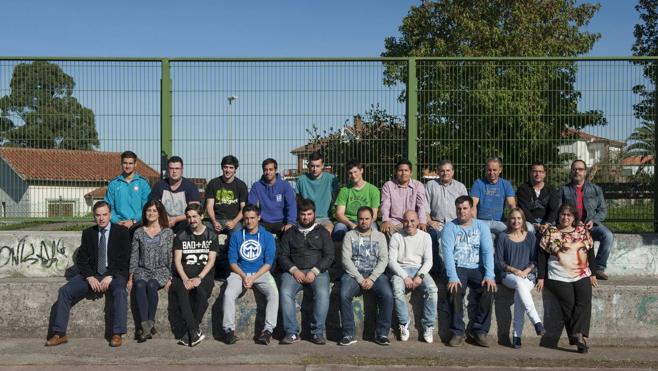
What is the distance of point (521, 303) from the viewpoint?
281 inches

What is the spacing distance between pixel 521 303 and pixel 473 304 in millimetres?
546

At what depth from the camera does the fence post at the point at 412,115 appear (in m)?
8.80

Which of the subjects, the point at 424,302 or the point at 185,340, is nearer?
the point at 185,340

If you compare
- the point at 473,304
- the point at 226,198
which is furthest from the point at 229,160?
the point at 473,304

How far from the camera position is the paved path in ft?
20.8

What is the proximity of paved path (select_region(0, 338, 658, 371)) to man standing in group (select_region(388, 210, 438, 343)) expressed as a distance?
272mm

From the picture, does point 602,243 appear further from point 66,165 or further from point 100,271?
point 66,165

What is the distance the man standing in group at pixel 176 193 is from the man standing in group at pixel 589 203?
186 inches

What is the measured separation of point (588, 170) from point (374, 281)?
3.52m

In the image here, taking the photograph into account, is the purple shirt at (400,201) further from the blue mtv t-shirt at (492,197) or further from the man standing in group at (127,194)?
the man standing in group at (127,194)

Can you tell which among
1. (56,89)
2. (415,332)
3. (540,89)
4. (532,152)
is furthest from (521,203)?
(56,89)

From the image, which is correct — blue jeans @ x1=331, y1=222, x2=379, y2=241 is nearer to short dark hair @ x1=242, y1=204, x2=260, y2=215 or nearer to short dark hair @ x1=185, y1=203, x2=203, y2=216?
short dark hair @ x1=242, y1=204, x2=260, y2=215

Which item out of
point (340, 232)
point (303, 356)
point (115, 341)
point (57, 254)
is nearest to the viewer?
point (303, 356)

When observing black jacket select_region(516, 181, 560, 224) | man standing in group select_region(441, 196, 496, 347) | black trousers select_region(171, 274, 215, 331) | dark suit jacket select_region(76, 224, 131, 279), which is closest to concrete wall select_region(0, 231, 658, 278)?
black jacket select_region(516, 181, 560, 224)
